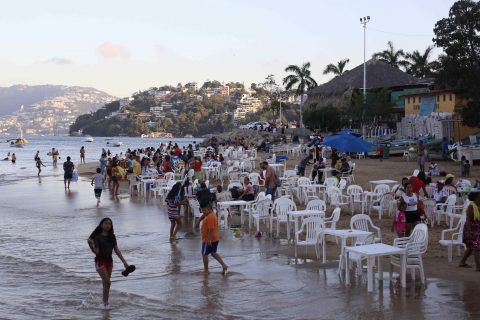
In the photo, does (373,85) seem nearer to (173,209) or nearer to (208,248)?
(173,209)

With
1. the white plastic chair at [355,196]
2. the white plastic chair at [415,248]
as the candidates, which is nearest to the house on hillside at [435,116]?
the white plastic chair at [355,196]

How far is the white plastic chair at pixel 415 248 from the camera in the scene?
899 cm

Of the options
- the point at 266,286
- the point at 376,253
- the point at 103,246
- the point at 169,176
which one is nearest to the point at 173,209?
the point at 266,286

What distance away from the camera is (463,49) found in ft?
103

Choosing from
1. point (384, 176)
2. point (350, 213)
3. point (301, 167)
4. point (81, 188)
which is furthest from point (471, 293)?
point (81, 188)

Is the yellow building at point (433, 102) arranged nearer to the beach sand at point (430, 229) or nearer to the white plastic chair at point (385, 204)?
the beach sand at point (430, 229)

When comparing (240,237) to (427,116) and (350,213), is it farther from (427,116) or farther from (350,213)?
(427,116)

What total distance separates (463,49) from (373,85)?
21372 mm

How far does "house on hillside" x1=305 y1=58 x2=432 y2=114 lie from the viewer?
50625mm

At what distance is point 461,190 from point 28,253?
31.6ft

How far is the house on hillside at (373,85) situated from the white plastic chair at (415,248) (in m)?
40.7

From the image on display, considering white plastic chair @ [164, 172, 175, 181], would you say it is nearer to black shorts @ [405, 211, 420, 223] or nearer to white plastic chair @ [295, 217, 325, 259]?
white plastic chair @ [295, 217, 325, 259]

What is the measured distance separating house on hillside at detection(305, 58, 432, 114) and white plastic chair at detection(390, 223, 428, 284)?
133 ft

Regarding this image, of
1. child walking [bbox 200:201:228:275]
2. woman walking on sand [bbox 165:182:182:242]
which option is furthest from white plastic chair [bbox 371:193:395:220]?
child walking [bbox 200:201:228:275]
